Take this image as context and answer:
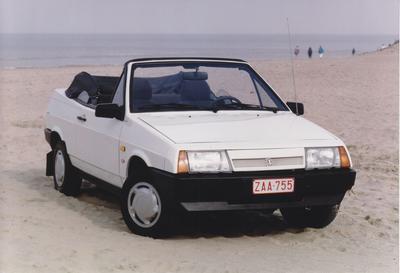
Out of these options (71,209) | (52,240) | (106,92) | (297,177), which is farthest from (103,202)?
(297,177)

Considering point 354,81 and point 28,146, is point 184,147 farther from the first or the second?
point 354,81

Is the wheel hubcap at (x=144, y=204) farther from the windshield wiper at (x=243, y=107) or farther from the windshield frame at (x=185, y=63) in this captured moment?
the windshield wiper at (x=243, y=107)

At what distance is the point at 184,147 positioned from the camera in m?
5.88

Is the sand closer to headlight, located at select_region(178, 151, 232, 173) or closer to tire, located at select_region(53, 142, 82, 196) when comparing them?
tire, located at select_region(53, 142, 82, 196)

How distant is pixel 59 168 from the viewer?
8.28 metres

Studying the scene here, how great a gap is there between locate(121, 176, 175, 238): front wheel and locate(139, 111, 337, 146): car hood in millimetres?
472

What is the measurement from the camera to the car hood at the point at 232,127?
6098 mm

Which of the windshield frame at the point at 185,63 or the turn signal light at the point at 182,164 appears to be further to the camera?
the windshield frame at the point at 185,63

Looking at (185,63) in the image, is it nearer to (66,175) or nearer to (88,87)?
(88,87)

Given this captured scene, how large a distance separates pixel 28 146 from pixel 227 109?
17.8 ft

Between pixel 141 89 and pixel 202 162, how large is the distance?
140 centimetres

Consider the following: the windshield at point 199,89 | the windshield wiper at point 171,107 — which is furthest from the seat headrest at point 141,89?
the windshield wiper at point 171,107

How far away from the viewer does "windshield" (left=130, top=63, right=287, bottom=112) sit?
6.93 m

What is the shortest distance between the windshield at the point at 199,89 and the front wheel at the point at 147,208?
0.84 m
